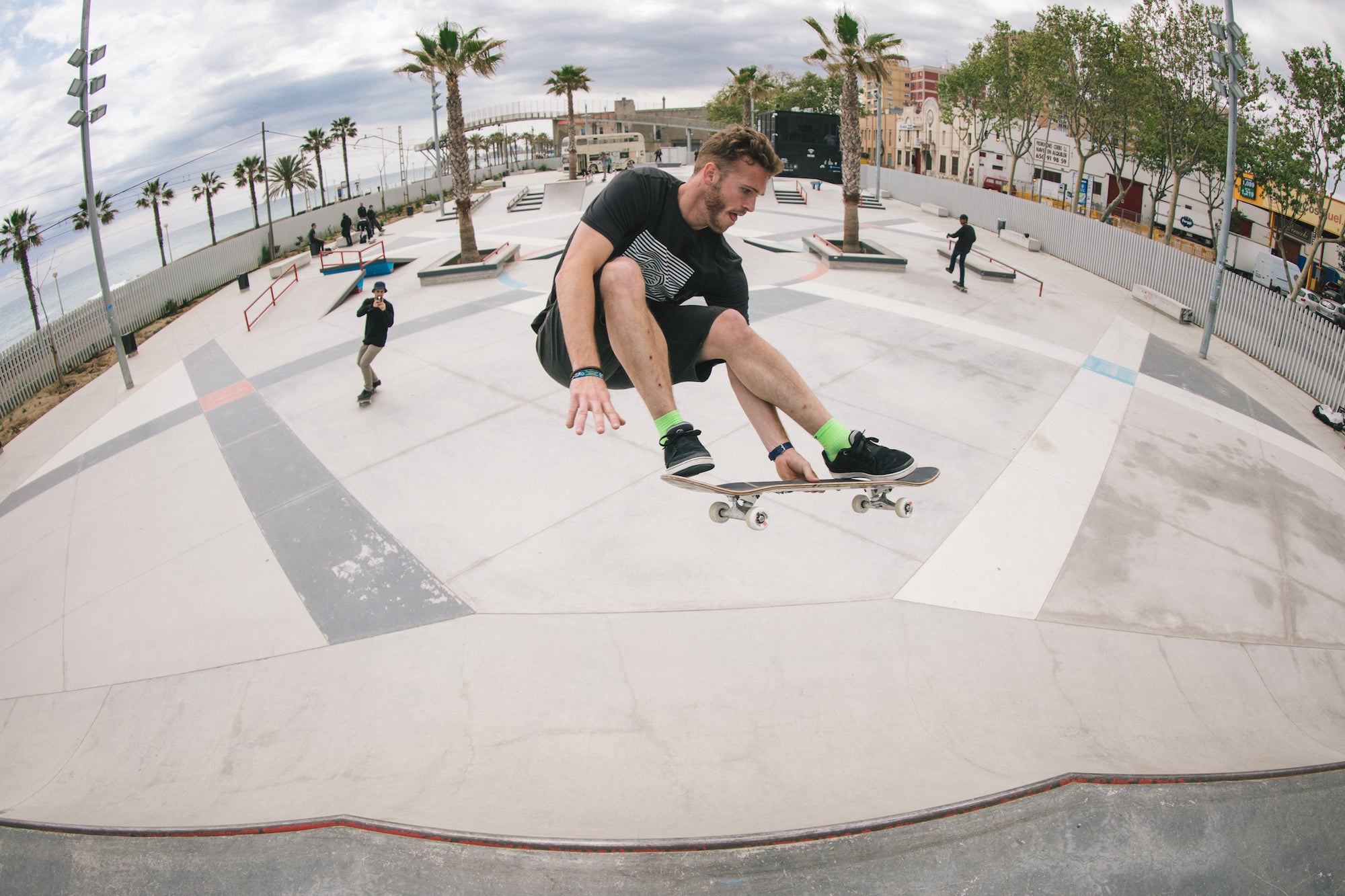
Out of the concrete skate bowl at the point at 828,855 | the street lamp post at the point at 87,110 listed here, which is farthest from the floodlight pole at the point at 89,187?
the concrete skate bowl at the point at 828,855

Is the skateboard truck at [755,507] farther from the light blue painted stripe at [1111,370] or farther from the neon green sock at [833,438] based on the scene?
the light blue painted stripe at [1111,370]

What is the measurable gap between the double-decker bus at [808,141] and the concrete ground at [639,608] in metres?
37.3

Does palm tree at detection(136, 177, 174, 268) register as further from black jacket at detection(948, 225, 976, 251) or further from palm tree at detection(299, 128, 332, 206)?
black jacket at detection(948, 225, 976, 251)

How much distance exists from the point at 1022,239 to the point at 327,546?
26.1m

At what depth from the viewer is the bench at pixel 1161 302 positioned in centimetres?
1691

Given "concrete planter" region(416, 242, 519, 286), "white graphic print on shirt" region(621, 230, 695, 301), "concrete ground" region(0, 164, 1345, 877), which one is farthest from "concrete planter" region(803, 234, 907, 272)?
"white graphic print on shirt" region(621, 230, 695, 301)

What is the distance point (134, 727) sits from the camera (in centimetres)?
511

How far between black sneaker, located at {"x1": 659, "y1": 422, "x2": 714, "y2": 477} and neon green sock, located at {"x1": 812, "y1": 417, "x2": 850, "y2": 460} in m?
0.64

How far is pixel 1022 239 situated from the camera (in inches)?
1003

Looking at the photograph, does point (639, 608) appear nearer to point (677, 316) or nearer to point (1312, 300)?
point (677, 316)

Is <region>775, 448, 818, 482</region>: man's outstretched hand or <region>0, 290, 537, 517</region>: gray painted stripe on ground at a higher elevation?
<region>775, 448, 818, 482</region>: man's outstretched hand

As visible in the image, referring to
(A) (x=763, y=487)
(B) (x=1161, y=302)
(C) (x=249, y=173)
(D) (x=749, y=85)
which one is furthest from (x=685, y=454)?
(C) (x=249, y=173)

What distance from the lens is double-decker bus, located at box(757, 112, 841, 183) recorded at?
4366 centimetres

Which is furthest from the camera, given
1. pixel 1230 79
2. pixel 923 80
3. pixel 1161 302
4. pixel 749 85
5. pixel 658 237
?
pixel 923 80
